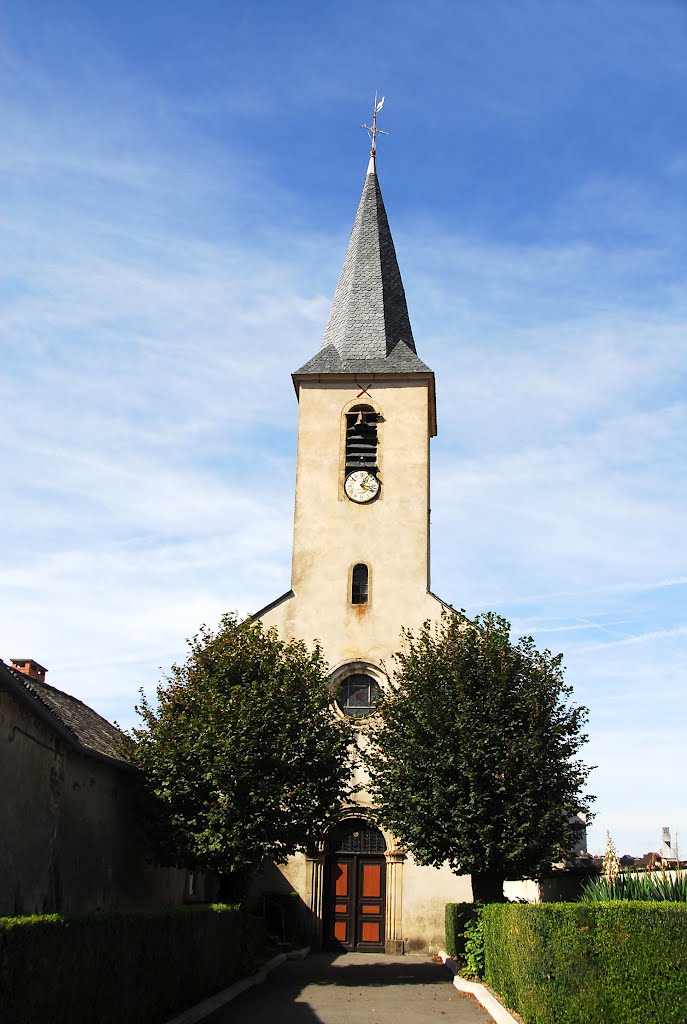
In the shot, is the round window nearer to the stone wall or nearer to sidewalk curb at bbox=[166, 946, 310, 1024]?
sidewalk curb at bbox=[166, 946, 310, 1024]

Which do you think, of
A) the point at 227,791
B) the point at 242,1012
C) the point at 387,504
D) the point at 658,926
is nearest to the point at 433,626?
the point at 387,504

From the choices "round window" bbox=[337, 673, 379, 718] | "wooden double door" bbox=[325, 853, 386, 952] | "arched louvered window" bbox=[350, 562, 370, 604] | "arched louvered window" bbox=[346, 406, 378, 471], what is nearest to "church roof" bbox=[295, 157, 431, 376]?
"arched louvered window" bbox=[346, 406, 378, 471]

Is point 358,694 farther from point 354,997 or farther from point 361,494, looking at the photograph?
point 354,997

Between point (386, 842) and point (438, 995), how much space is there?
7.67 meters

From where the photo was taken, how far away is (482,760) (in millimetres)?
18344

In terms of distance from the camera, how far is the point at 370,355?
95.1ft

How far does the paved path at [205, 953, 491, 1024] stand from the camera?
1332 cm

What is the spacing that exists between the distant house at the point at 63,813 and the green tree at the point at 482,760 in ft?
16.8

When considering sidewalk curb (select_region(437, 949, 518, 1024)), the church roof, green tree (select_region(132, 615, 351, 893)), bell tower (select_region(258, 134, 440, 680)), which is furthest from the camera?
the church roof

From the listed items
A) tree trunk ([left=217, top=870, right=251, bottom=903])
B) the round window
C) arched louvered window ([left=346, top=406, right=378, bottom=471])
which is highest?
arched louvered window ([left=346, top=406, right=378, bottom=471])

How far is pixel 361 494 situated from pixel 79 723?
1088 centimetres

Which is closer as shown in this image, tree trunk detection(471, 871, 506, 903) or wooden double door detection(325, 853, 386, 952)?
tree trunk detection(471, 871, 506, 903)

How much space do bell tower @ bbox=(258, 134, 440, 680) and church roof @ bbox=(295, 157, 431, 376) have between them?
0.16 ft

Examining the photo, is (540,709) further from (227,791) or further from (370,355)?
(370,355)
